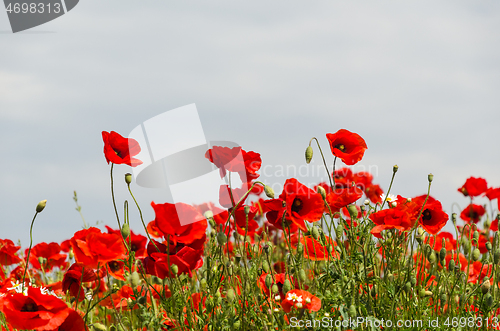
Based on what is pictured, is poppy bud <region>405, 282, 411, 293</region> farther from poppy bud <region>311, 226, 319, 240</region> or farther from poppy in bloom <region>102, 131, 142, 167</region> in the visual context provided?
poppy in bloom <region>102, 131, 142, 167</region>

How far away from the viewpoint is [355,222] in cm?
291

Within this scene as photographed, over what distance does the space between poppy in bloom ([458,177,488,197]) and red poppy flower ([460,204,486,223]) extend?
1.23 feet

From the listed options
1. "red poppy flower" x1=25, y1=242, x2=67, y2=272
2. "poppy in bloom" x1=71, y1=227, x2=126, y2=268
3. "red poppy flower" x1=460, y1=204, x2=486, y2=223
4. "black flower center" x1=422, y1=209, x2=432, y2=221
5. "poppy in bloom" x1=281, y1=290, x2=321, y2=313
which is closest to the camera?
"poppy in bloom" x1=281, y1=290, x2=321, y2=313

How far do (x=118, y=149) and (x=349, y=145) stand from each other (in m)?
1.34

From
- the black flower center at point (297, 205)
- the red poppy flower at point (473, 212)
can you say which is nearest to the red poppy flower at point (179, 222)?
the black flower center at point (297, 205)

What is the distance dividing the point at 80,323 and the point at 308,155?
56.3 inches

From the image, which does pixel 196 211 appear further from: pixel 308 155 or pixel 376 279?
pixel 376 279

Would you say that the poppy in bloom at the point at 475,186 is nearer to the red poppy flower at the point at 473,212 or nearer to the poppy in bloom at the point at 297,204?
the red poppy flower at the point at 473,212

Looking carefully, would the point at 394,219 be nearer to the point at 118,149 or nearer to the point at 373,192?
the point at 118,149

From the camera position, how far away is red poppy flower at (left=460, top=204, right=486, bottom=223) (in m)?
5.60

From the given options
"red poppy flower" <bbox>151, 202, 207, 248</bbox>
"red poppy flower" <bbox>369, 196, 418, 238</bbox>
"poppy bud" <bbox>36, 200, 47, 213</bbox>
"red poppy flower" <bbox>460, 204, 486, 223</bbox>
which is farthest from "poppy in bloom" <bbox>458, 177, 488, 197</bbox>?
"poppy bud" <bbox>36, 200, 47, 213</bbox>

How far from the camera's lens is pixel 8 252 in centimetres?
372

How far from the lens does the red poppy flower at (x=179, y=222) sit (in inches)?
85.4

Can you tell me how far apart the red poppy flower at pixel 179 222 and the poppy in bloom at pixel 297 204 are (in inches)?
14.4
